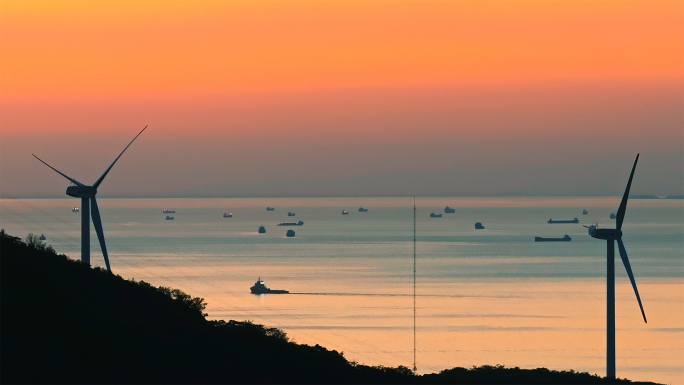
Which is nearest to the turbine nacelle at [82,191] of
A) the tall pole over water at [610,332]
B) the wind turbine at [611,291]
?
the wind turbine at [611,291]

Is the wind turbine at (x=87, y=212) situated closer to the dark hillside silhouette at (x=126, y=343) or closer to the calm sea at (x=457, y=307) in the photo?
the dark hillside silhouette at (x=126, y=343)

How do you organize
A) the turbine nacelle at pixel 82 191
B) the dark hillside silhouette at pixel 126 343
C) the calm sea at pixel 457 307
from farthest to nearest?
the calm sea at pixel 457 307 → the turbine nacelle at pixel 82 191 → the dark hillside silhouette at pixel 126 343

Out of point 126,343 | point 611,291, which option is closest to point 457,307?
point 611,291

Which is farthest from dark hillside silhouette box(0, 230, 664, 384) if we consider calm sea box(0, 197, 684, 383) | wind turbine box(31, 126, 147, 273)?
calm sea box(0, 197, 684, 383)

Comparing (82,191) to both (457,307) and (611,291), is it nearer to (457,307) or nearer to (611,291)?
(611,291)

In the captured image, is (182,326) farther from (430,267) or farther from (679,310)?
(430,267)

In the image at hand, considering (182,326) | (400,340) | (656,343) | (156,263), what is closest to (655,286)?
(656,343)

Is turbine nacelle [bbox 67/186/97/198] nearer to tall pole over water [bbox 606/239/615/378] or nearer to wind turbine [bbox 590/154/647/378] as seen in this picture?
wind turbine [bbox 590/154/647/378]
